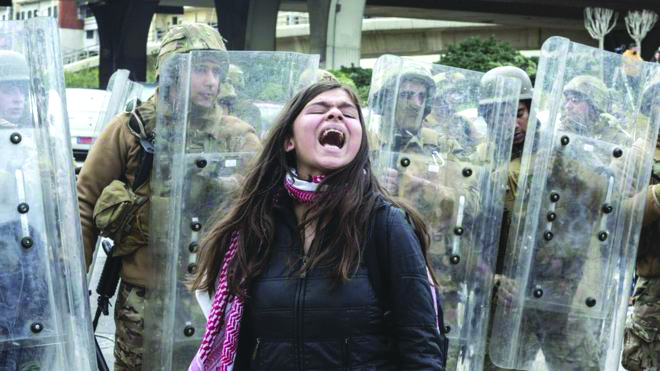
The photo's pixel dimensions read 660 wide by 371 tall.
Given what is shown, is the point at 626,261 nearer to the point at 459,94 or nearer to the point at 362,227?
the point at 459,94

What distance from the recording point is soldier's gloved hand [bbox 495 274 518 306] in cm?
476

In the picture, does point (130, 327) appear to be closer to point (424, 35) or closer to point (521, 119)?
point (521, 119)

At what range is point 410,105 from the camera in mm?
4797

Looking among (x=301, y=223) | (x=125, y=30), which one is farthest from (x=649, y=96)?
(x=125, y=30)

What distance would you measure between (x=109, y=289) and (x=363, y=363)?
2.14 meters

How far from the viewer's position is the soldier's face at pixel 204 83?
13.9 ft

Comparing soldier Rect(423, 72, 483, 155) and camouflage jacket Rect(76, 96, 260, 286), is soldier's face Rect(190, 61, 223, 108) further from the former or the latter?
soldier Rect(423, 72, 483, 155)

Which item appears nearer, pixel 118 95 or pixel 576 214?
pixel 576 214

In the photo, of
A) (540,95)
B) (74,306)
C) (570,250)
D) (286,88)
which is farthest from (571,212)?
(74,306)

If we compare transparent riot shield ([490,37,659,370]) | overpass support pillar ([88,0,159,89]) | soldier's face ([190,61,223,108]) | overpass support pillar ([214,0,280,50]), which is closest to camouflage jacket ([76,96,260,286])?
soldier's face ([190,61,223,108])

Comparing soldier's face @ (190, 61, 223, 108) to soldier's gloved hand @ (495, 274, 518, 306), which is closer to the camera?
Answer: soldier's face @ (190, 61, 223, 108)

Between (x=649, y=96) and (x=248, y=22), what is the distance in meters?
32.2

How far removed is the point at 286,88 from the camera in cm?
436

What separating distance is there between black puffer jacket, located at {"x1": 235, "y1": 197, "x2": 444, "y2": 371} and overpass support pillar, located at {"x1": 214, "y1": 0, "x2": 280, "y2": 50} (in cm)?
3277
